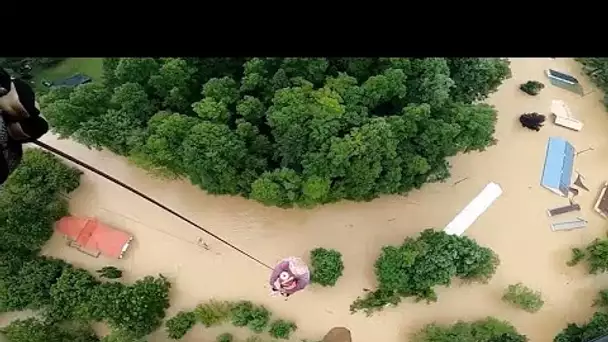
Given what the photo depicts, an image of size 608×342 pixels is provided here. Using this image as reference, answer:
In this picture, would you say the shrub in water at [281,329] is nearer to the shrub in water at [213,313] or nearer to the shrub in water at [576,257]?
the shrub in water at [213,313]

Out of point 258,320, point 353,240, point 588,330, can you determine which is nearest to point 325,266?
point 353,240

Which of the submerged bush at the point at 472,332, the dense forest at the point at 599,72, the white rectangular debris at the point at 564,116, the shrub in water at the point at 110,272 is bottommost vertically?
the submerged bush at the point at 472,332

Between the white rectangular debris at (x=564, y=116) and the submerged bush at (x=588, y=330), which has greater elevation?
the white rectangular debris at (x=564, y=116)

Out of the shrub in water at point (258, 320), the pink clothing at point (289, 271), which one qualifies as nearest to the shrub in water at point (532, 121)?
the pink clothing at point (289, 271)

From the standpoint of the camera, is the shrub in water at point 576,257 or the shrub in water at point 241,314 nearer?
the shrub in water at point 241,314
